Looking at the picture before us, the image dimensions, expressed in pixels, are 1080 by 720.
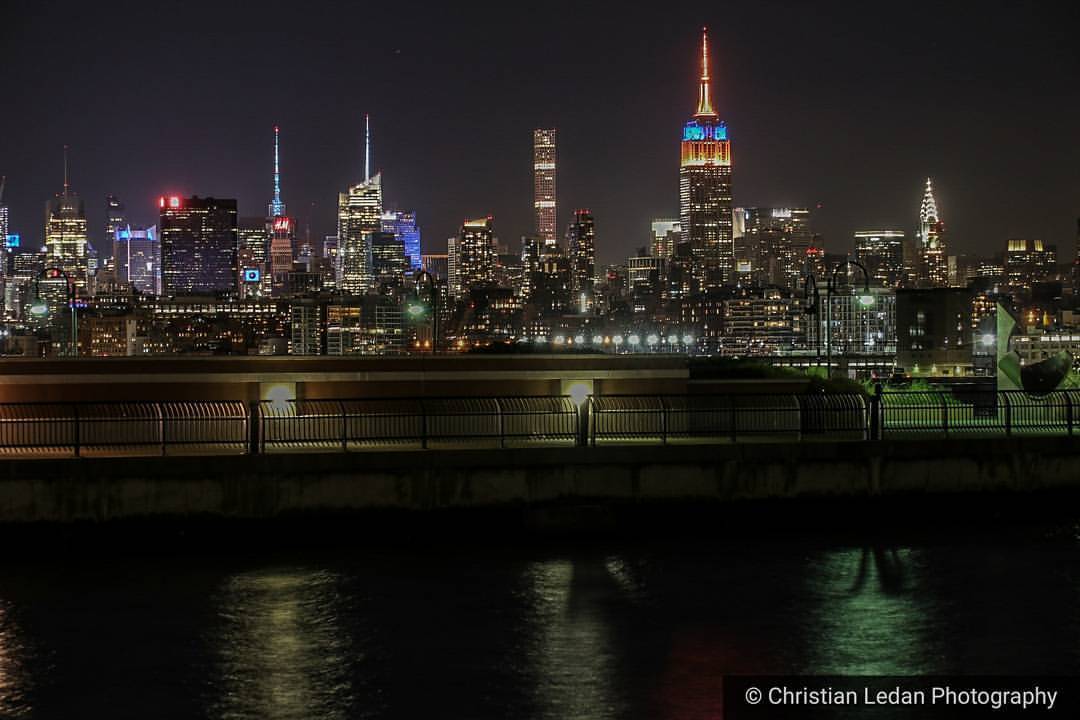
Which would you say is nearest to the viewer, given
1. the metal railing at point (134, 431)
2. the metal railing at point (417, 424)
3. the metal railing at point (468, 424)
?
the metal railing at point (134, 431)

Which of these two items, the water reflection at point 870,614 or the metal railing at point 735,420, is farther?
the metal railing at point 735,420

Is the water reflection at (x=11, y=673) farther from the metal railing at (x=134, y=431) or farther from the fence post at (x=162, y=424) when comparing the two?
the metal railing at (x=134, y=431)

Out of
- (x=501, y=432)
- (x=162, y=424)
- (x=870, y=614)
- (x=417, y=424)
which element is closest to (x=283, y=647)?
(x=870, y=614)

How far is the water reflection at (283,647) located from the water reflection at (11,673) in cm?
270

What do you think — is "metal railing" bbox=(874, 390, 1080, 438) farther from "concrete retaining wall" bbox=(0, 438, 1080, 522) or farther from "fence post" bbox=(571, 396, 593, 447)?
"fence post" bbox=(571, 396, 593, 447)

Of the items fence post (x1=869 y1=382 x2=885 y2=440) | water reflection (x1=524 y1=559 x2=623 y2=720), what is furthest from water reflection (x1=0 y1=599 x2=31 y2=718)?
fence post (x1=869 y1=382 x2=885 y2=440)

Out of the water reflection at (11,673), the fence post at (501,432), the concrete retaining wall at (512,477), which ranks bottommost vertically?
the water reflection at (11,673)

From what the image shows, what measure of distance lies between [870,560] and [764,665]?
29.4ft

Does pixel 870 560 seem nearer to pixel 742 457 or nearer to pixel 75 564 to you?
pixel 742 457

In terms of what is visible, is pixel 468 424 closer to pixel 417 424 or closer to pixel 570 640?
pixel 417 424

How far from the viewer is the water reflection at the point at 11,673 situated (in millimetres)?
20030

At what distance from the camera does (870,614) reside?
82.9 ft

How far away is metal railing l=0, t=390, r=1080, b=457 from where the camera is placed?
33281 mm

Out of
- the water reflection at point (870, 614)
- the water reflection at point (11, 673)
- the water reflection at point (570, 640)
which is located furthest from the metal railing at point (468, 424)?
the water reflection at point (11, 673)
